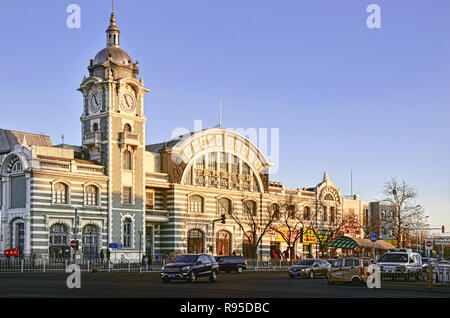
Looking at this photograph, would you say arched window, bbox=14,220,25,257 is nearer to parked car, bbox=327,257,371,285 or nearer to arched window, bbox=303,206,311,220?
parked car, bbox=327,257,371,285

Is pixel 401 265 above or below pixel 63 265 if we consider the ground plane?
above

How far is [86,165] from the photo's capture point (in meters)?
66.8

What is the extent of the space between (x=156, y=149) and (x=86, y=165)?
15249 mm

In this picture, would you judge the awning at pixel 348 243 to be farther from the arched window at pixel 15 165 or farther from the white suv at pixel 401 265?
the arched window at pixel 15 165

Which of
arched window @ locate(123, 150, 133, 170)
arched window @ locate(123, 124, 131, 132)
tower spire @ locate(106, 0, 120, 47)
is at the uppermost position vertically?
tower spire @ locate(106, 0, 120, 47)

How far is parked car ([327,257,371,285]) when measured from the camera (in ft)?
120

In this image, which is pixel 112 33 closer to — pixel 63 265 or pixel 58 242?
pixel 58 242

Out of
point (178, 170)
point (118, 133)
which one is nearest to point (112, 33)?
point (118, 133)

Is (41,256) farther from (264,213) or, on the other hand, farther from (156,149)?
(264,213)

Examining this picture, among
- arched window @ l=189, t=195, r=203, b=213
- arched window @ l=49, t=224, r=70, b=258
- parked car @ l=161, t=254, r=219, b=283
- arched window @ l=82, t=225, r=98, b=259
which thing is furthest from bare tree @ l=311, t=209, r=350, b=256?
parked car @ l=161, t=254, r=219, b=283

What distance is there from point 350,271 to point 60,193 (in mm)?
36152

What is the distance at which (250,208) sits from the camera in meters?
84.6

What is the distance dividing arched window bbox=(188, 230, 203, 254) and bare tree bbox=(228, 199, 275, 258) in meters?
4.80
